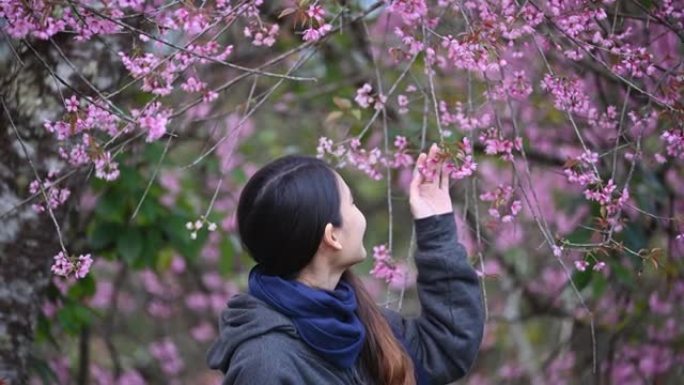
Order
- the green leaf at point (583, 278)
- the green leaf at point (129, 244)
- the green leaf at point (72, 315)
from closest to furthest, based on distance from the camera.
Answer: the green leaf at point (583, 278)
the green leaf at point (72, 315)
the green leaf at point (129, 244)

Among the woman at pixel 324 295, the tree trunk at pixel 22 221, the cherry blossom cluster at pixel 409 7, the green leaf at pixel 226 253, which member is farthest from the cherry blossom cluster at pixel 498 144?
the green leaf at pixel 226 253

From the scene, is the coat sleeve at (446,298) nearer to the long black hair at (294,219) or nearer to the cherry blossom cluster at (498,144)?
the long black hair at (294,219)

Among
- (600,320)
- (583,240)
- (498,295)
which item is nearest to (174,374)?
(498,295)

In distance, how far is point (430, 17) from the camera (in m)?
2.65

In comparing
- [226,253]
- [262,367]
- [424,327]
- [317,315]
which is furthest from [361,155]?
[226,253]

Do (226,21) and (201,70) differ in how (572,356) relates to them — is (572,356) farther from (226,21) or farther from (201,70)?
(226,21)

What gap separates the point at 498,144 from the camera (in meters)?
2.25

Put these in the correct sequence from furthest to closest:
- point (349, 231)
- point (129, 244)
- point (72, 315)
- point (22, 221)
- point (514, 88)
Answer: point (129, 244), point (72, 315), point (22, 221), point (514, 88), point (349, 231)

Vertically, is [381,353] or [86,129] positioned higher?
[86,129]

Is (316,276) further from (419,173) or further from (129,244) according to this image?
(129,244)

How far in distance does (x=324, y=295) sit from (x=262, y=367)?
0.19 metres

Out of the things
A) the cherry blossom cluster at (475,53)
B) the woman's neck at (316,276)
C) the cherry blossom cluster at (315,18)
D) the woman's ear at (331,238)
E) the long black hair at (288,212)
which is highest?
the cherry blossom cluster at (315,18)

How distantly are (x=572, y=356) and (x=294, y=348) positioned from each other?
246 cm

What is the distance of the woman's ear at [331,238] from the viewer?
198cm
